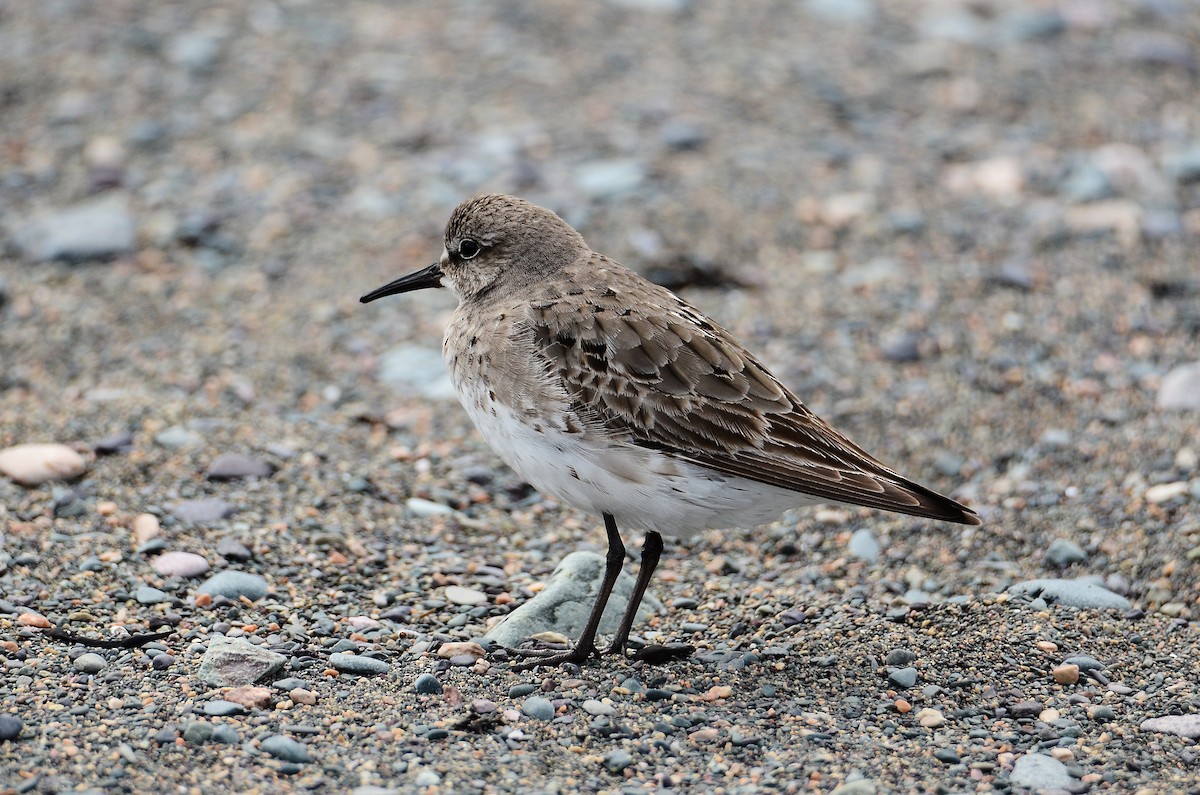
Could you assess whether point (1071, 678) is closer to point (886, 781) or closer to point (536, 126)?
point (886, 781)

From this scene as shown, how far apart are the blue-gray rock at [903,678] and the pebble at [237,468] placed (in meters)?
2.96

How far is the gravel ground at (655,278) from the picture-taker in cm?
454

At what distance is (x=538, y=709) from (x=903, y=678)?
129 centimetres

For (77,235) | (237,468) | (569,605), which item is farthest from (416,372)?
(77,235)

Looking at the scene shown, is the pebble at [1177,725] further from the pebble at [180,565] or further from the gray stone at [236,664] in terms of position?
the pebble at [180,565]

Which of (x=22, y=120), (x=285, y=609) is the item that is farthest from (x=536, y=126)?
(x=285, y=609)

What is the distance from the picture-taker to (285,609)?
17.5 ft

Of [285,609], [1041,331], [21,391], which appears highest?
[1041,331]

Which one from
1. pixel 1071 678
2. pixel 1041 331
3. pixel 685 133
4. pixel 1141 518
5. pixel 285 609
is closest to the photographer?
pixel 1071 678

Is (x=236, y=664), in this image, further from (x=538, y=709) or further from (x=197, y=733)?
(x=538, y=709)

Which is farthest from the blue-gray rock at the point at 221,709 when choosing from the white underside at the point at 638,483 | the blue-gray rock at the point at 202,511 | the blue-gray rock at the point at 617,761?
the blue-gray rock at the point at 202,511

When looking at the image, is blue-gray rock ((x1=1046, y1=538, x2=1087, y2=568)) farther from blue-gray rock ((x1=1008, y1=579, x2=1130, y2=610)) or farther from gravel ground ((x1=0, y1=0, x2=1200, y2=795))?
blue-gray rock ((x1=1008, y1=579, x2=1130, y2=610))

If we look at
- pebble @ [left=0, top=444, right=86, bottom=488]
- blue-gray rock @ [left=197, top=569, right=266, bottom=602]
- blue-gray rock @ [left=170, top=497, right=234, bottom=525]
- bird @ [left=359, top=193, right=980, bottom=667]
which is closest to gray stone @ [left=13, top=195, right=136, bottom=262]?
pebble @ [left=0, top=444, right=86, bottom=488]

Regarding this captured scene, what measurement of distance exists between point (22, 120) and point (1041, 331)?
6.83 m
